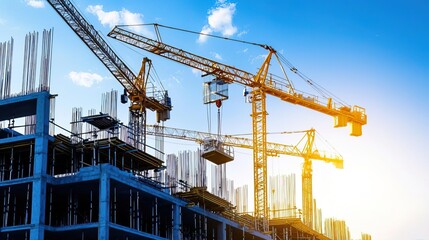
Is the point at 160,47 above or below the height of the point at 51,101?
above

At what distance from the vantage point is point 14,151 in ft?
167

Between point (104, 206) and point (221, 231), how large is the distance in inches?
744

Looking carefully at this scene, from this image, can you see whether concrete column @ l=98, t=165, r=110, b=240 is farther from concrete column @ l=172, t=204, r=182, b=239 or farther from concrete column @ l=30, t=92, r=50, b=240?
concrete column @ l=172, t=204, r=182, b=239

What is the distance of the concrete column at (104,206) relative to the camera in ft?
149

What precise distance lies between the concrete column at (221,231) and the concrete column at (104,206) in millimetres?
18387

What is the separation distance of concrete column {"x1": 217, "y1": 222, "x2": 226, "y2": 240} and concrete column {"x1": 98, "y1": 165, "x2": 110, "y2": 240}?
18.4 metres

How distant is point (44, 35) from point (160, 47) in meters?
29.5

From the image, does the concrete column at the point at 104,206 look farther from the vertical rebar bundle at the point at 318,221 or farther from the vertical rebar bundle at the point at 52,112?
the vertical rebar bundle at the point at 318,221

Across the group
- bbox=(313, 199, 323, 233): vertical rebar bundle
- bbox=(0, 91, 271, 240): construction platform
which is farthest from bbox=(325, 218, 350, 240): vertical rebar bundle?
bbox=(0, 91, 271, 240): construction platform

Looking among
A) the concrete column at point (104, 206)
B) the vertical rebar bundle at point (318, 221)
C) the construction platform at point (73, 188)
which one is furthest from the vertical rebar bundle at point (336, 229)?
the concrete column at point (104, 206)

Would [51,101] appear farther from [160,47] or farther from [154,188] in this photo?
[160,47]

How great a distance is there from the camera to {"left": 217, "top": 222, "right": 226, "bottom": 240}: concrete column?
62.6 metres

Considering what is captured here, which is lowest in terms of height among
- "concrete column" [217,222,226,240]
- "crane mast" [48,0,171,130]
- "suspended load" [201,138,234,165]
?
"concrete column" [217,222,226,240]

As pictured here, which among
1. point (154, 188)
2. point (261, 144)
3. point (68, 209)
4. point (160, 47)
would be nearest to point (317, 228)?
point (261, 144)
